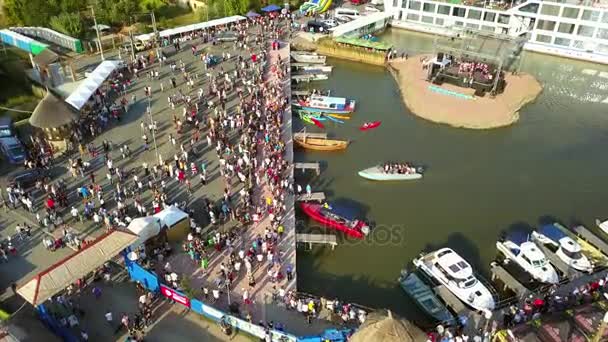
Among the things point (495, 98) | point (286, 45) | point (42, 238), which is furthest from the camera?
point (286, 45)

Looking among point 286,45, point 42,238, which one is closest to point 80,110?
point 42,238

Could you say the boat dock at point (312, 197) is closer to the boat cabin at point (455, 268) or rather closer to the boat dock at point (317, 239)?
the boat dock at point (317, 239)

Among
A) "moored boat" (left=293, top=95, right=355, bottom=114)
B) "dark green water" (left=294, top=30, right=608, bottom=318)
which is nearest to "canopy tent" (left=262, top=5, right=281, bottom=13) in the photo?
"dark green water" (left=294, top=30, right=608, bottom=318)

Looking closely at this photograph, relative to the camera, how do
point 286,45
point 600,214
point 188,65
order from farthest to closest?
point 286,45 < point 188,65 < point 600,214

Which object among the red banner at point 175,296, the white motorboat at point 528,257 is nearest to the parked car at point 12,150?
the red banner at point 175,296

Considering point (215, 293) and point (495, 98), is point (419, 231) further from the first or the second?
point (495, 98)
